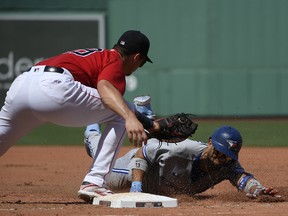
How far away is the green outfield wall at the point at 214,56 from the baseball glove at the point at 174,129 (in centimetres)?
982

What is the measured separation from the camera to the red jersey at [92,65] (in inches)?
199

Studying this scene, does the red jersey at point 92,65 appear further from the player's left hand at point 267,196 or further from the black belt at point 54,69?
the player's left hand at point 267,196

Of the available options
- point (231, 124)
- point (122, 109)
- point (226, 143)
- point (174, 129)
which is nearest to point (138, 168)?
point (174, 129)

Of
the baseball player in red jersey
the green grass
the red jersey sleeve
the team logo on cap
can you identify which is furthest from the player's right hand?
the green grass

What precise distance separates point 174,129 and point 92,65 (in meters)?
0.78

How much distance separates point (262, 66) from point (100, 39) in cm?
346

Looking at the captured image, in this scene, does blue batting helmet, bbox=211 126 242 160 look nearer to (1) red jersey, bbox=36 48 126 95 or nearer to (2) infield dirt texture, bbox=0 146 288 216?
(2) infield dirt texture, bbox=0 146 288 216

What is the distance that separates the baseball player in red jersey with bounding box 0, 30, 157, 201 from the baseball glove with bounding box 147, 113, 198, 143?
3.5 inches

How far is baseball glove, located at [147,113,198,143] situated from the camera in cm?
537

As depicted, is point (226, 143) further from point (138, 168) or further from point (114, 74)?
point (114, 74)

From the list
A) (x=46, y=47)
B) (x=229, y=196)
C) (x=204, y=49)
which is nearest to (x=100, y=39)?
(x=46, y=47)

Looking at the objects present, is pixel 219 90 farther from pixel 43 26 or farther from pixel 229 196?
pixel 229 196

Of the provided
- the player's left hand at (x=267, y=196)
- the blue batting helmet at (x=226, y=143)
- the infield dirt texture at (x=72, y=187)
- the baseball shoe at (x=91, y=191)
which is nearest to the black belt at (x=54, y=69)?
the baseball shoe at (x=91, y=191)

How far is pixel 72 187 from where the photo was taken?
708cm
